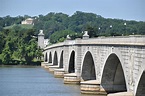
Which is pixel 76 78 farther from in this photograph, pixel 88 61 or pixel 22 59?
pixel 22 59

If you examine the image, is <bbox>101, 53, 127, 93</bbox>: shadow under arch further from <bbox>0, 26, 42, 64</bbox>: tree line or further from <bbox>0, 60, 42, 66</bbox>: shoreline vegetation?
<bbox>0, 26, 42, 64</bbox>: tree line

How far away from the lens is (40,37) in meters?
161

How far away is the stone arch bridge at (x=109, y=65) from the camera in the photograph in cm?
3726

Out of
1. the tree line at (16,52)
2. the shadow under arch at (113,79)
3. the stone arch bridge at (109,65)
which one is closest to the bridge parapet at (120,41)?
the stone arch bridge at (109,65)

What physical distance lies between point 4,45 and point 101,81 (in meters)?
92.0

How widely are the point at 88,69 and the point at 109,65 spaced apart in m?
14.1

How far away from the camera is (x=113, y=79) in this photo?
52438 mm

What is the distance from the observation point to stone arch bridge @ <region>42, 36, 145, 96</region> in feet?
122

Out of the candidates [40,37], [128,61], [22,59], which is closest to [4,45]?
[22,59]

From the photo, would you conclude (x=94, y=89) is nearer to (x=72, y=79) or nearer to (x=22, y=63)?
(x=72, y=79)

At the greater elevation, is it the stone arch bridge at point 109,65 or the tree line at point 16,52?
the tree line at point 16,52

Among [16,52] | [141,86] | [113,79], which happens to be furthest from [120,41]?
[16,52]

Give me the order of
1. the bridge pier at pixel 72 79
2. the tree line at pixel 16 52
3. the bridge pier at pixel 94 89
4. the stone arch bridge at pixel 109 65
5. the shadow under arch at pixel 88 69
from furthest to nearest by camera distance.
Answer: the tree line at pixel 16 52 < the bridge pier at pixel 72 79 < the shadow under arch at pixel 88 69 < the bridge pier at pixel 94 89 < the stone arch bridge at pixel 109 65

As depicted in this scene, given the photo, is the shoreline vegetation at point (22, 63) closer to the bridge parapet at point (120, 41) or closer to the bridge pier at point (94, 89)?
the bridge parapet at point (120, 41)
